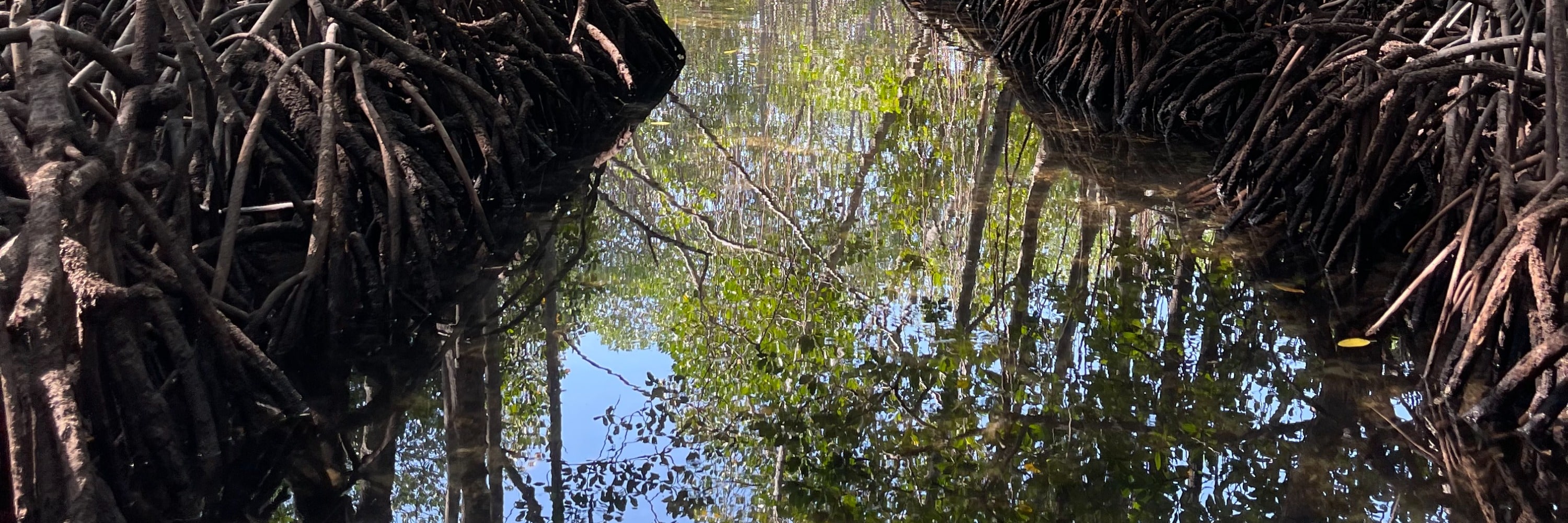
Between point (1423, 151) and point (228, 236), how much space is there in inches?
163

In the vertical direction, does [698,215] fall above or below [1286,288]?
above

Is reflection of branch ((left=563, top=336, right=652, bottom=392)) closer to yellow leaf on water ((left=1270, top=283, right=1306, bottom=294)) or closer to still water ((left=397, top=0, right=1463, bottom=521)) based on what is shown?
still water ((left=397, top=0, right=1463, bottom=521))

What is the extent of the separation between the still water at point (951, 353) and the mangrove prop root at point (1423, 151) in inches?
11.9

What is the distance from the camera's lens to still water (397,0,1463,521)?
133 inches

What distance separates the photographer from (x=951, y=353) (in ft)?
14.3

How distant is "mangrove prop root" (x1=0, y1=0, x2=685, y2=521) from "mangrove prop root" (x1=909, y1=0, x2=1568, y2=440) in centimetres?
313

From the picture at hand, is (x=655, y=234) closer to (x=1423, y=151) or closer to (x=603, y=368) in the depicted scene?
(x=603, y=368)

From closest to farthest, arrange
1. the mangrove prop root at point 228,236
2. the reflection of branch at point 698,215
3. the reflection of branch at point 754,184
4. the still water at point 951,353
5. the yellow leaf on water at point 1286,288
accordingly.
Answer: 1. the mangrove prop root at point 228,236
2. the still water at point 951,353
3. the yellow leaf on water at point 1286,288
4. the reflection of branch at point 698,215
5. the reflection of branch at point 754,184

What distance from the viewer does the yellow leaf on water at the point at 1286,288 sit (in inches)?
187

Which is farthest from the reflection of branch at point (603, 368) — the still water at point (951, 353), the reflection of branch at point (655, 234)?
the reflection of branch at point (655, 234)

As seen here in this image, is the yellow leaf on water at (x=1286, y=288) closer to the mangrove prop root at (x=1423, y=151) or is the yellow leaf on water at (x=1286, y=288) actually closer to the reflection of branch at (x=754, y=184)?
the mangrove prop root at (x=1423, y=151)

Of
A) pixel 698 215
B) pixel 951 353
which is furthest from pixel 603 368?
pixel 698 215

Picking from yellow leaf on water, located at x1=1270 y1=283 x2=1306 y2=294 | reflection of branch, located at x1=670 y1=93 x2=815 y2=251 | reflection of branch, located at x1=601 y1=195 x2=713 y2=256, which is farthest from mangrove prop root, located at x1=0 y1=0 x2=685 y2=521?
yellow leaf on water, located at x1=1270 y1=283 x2=1306 y2=294

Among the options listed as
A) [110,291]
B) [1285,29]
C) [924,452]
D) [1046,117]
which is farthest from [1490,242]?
[1046,117]
